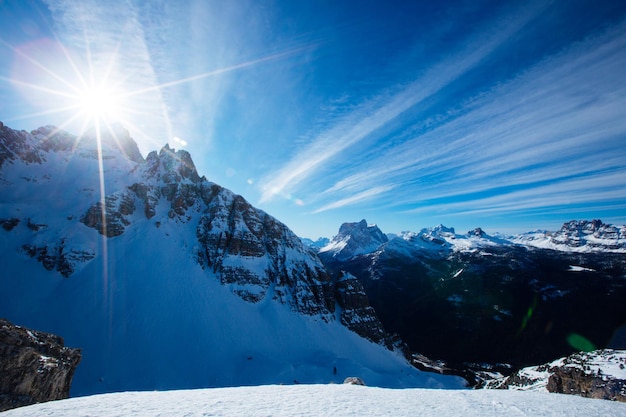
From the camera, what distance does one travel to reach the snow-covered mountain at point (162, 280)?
149 feet

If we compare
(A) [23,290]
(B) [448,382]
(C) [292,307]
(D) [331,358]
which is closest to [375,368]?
(D) [331,358]

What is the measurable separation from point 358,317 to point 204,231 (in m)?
49.7

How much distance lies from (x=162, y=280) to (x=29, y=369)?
144 feet

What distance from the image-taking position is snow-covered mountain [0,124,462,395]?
45531mm

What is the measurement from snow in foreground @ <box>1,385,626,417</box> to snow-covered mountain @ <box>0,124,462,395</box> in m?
39.6

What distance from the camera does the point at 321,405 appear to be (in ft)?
31.6

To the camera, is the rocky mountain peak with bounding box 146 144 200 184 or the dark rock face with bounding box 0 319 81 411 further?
the rocky mountain peak with bounding box 146 144 200 184

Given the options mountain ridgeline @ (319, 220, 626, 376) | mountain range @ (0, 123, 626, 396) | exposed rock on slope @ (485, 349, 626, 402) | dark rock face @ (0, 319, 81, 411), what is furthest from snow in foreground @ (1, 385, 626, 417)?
mountain ridgeline @ (319, 220, 626, 376)

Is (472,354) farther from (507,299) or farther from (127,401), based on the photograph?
(127,401)

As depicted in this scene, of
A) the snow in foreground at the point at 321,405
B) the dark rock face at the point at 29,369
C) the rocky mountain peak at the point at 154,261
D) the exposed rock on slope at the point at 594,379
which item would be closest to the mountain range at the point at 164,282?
the rocky mountain peak at the point at 154,261

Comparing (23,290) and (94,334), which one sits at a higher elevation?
(23,290)

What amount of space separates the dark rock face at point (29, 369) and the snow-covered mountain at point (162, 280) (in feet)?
84.0

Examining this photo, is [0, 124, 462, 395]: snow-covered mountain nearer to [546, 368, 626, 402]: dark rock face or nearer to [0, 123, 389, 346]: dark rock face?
[0, 123, 389, 346]: dark rock face

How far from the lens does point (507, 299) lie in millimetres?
167500
